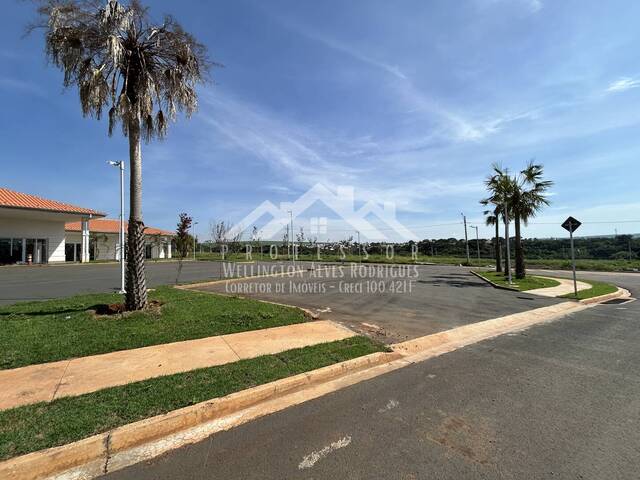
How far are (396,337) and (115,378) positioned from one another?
17.4 ft

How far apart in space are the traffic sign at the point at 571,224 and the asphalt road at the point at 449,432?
11739mm

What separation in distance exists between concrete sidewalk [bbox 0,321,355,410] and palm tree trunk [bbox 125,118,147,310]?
307 centimetres

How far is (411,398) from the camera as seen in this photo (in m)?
4.39

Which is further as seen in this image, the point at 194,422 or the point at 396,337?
the point at 396,337

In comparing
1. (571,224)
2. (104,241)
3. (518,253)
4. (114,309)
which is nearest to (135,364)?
(114,309)

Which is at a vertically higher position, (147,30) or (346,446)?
(147,30)

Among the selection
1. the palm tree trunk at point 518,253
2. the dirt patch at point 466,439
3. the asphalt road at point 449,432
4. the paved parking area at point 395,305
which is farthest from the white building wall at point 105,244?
the dirt patch at point 466,439

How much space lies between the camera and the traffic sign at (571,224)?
15180mm

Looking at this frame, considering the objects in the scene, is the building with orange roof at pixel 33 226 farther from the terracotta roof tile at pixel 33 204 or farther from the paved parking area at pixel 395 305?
the paved parking area at pixel 395 305

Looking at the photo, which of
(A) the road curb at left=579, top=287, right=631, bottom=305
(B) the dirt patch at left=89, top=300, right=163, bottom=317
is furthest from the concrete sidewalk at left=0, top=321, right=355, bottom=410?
(A) the road curb at left=579, top=287, right=631, bottom=305

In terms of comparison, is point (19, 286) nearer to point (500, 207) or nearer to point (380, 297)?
point (380, 297)

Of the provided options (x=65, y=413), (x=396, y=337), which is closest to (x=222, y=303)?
(x=396, y=337)

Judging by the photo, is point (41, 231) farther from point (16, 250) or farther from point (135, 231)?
point (135, 231)

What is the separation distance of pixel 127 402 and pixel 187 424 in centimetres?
83
